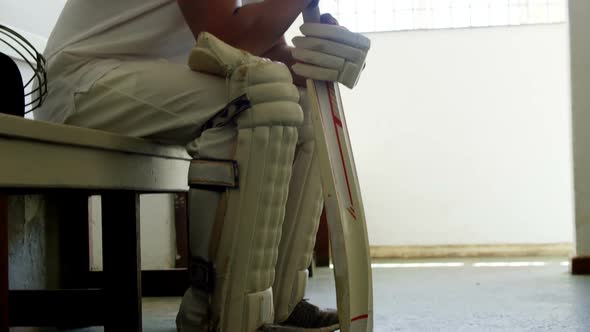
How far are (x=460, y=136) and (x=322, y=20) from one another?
3.29 metres

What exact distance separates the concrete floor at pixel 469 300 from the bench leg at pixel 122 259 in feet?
1.56

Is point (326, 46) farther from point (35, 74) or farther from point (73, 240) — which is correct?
point (73, 240)

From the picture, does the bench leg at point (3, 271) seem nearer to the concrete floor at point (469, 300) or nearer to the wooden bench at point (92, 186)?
the wooden bench at point (92, 186)

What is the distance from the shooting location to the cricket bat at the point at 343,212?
128 centimetres

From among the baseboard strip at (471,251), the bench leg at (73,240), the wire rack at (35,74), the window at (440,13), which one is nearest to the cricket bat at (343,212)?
the wire rack at (35,74)

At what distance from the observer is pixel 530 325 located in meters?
1.90

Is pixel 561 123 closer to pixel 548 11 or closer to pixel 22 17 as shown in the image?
pixel 548 11

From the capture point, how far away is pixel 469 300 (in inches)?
95.2

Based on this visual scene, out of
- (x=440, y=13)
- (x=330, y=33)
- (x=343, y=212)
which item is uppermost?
(x=440, y=13)

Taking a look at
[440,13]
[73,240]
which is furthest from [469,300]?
[440,13]

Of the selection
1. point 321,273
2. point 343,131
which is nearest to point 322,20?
point 343,131

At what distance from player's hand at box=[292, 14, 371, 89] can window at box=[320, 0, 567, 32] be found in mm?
3433

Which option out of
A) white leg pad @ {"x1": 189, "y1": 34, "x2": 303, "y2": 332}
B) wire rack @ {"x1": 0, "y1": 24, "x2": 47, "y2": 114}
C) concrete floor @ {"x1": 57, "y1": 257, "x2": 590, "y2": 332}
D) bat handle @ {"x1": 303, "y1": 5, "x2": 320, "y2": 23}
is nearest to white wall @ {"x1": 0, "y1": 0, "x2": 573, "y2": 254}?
concrete floor @ {"x1": 57, "y1": 257, "x2": 590, "y2": 332}

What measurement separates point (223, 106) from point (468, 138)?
11.2ft
